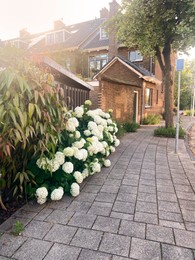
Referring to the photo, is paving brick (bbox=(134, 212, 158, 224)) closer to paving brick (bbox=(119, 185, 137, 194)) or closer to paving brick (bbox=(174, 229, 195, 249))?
paving brick (bbox=(174, 229, 195, 249))

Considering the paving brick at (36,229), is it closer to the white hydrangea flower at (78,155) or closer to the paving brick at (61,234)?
the paving brick at (61,234)

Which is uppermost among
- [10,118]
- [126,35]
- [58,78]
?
[126,35]

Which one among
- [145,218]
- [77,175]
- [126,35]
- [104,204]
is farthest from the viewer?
[126,35]

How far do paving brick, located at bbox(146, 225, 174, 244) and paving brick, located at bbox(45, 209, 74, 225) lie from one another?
92 cm

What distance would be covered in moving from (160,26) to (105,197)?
7080mm

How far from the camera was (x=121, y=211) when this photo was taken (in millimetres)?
2689

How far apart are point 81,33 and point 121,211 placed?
20.8 metres

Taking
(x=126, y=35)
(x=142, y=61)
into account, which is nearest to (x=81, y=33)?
(x=142, y=61)

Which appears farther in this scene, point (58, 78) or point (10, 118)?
point (58, 78)

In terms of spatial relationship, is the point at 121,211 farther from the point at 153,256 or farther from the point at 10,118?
the point at 10,118

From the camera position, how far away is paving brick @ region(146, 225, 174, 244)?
215 cm

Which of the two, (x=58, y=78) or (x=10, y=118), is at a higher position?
(x=58, y=78)

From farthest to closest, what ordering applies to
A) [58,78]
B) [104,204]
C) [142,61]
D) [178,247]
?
[142,61]
[58,78]
[104,204]
[178,247]

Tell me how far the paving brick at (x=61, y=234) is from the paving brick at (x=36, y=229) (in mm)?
61
